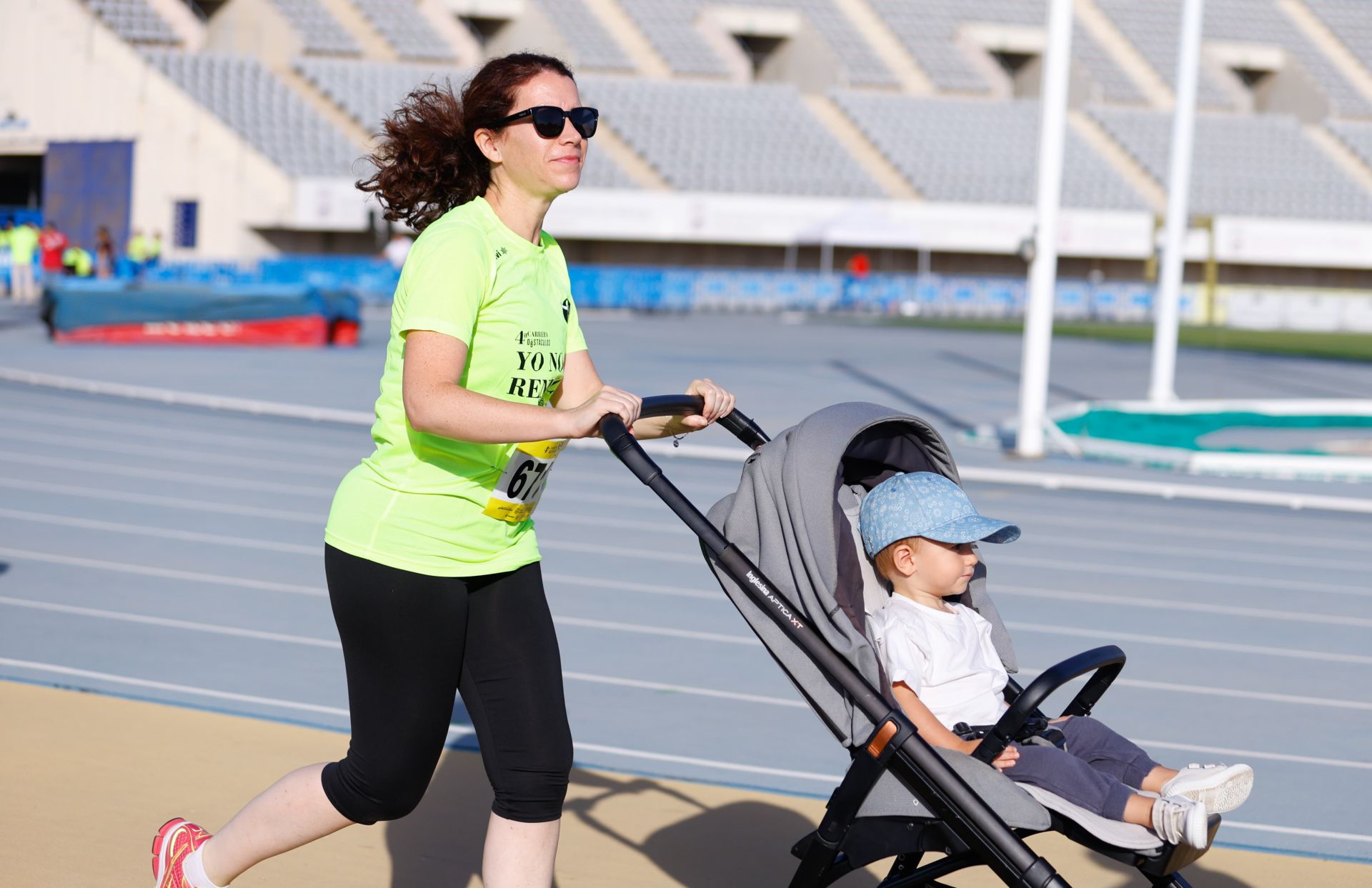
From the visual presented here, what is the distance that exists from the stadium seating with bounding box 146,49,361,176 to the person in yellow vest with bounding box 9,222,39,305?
7690mm

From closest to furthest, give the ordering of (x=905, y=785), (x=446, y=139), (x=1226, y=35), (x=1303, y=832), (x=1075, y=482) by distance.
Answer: (x=905, y=785) < (x=446, y=139) < (x=1303, y=832) < (x=1075, y=482) < (x=1226, y=35)

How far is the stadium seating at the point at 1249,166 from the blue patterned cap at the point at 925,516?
4938cm

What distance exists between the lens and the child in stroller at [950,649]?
3.50 meters

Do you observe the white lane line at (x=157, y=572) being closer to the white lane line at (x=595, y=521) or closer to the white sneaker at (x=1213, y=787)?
the white lane line at (x=595, y=521)

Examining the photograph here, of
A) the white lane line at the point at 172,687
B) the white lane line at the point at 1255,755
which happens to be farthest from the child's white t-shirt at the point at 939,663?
the white lane line at the point at 172,687

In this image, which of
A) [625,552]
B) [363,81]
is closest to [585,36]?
[363,81]

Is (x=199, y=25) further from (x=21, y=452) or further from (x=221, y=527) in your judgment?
(x=221, y=527)

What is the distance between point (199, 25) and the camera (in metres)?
45.3

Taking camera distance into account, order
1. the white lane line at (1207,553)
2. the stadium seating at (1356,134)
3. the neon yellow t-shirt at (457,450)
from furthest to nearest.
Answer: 1. the stadium seating at (1356,134)
2. the white lane line at (1207,553)
3. the neon yellow t-shirt at (457,450)

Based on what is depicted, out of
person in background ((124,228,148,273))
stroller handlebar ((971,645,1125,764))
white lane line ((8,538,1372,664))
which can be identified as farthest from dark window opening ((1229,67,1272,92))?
stroller handlebar ((971,645,1125,764))

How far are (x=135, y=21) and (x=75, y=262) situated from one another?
1005cm

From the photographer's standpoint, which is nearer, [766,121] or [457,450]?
[457,450]

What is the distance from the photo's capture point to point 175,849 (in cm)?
377

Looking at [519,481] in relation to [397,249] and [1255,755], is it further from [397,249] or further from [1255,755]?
[397,249]
